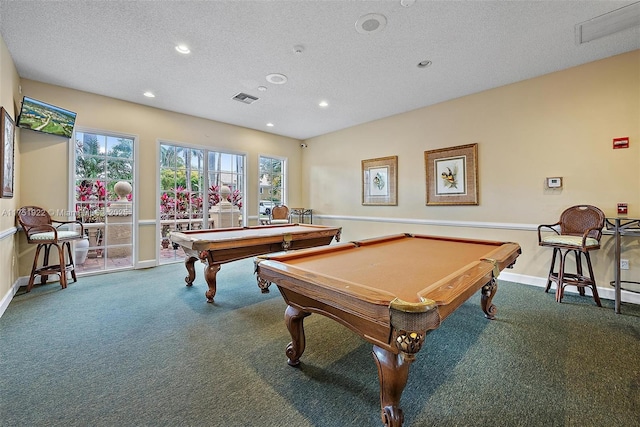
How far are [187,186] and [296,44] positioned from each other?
3.45 meters

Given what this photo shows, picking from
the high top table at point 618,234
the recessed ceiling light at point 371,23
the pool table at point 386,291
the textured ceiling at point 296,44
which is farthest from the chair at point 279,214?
the high top table at point 618,234

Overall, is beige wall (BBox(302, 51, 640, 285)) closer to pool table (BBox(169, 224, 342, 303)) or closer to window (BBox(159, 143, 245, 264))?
pool table (BBox(169, 224, 342, 303))

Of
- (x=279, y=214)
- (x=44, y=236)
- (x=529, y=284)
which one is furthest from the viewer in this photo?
(x=279, y=214)

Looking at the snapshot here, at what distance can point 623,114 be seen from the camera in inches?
117

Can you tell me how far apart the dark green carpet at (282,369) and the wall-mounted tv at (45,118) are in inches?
89.3

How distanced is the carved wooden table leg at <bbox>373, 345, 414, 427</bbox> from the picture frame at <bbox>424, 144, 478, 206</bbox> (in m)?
3.61

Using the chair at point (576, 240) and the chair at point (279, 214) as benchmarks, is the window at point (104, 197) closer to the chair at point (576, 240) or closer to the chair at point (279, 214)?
the chair at point (279, 214)

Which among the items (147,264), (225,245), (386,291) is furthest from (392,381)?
(147,264)

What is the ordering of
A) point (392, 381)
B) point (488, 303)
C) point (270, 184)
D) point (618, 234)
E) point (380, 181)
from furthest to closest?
point (270, 184) → point (380, 181) → point (618, 234) → point (488, 303) → point (392, 381)

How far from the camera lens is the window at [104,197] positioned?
4035 mm

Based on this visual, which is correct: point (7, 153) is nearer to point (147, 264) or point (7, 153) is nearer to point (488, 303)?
point (147, 264)

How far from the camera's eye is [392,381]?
1.18 m

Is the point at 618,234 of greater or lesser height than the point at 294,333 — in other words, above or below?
above

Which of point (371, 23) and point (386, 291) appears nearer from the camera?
point (386, 291)
